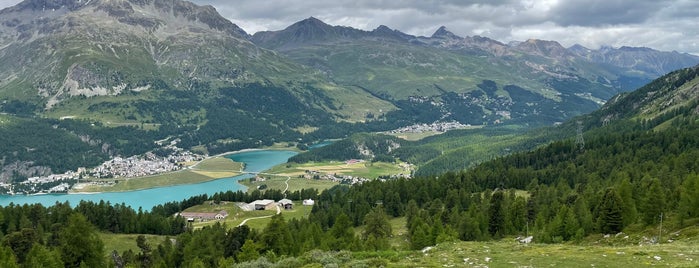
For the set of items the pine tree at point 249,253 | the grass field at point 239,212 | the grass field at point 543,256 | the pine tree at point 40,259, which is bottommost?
the grass field at point 239,212

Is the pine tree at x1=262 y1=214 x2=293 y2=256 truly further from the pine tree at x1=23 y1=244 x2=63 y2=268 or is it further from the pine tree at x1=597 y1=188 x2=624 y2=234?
the pine tree at x1=597 y1=188 x2=624 y2=234

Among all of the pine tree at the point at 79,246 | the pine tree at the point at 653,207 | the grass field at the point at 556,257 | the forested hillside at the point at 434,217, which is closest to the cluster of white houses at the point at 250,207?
the forested hillside at the point at 434,217

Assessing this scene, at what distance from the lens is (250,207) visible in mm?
150625

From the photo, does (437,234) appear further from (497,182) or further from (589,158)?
(589,158)

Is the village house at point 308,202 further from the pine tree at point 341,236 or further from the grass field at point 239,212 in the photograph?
the pine tree at point 341,236

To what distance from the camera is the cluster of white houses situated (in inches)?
5566

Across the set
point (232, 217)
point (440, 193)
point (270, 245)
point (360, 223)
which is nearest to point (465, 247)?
point (270, 245)

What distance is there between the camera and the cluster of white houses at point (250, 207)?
141 m

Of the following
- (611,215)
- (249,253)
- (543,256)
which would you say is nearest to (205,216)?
(249,253)

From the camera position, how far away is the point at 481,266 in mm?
34656

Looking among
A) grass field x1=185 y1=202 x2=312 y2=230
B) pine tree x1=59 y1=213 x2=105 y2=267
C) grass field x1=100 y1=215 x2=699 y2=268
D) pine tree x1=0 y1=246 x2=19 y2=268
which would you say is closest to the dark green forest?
pine tree x1=59 y1=213 x2=105 y2=267

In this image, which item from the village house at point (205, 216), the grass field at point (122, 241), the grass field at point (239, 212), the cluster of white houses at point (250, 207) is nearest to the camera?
the grass field at point (122, 241)

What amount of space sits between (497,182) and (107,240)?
89.6m

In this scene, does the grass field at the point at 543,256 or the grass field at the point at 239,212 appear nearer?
the grass field at the point at 543,256
